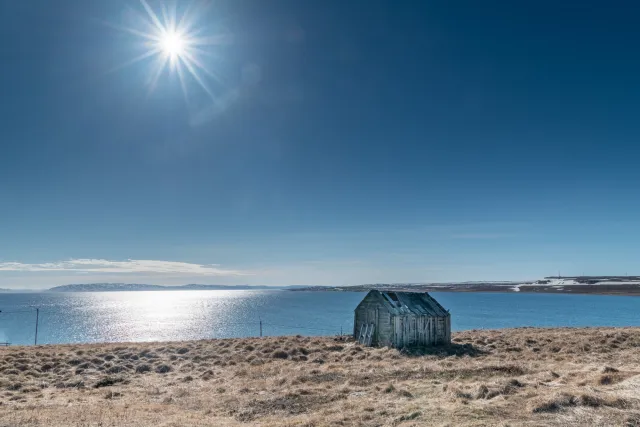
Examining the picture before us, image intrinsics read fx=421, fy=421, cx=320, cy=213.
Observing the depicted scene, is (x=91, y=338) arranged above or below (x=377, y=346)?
below

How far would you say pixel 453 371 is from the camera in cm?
2305

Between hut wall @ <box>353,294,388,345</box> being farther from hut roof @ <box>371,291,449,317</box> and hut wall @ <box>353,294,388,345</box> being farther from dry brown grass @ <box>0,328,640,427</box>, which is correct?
dry brown grass @ <box>0,328,640,427</box>

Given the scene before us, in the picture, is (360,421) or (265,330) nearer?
(360,421)

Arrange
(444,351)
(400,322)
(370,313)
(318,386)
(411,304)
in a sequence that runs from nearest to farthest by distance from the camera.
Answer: (318,386) → (444,351) → (400,322) → (411,304) → (370,313)

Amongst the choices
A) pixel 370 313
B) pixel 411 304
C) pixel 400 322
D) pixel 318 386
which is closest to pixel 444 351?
pixel 400 322

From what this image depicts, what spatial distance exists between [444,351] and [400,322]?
4.38m

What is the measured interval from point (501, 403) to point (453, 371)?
7890 mm

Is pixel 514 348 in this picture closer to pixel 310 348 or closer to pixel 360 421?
pixel 310 348

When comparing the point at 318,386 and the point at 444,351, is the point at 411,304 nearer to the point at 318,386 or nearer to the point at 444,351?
the point at 444,351

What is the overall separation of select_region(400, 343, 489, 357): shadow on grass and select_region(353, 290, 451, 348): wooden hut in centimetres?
144

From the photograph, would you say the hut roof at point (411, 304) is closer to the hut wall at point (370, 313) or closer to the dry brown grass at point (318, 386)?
the hut wall at point (370, 313)

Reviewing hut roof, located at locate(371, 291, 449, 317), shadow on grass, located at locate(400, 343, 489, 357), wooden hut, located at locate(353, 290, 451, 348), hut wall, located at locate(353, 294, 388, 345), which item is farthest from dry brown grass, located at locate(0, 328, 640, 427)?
hut roof, located at locate(371, 291, 449, 317)

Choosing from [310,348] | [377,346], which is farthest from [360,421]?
[377,346]

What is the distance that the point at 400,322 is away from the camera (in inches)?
1455
